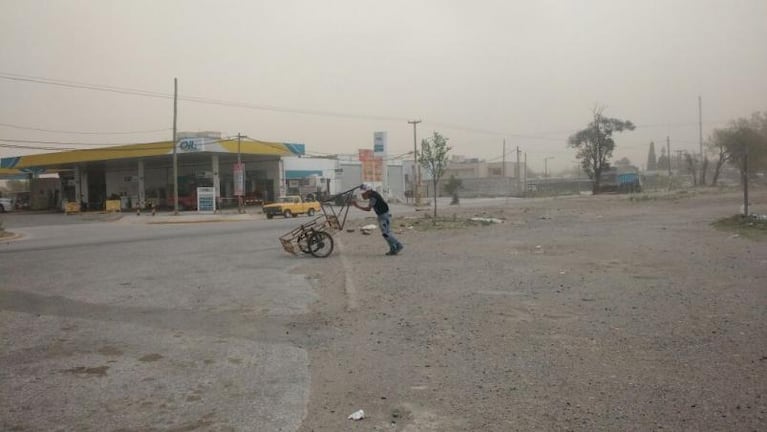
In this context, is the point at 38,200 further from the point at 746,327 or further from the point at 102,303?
the point at 746,327

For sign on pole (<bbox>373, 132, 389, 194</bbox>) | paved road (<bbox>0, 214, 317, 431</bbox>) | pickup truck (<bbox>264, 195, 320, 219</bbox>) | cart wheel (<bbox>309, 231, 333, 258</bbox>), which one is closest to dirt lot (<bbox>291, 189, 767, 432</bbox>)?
paved road (<bbox>0, 214, 317, 431</bbox>)

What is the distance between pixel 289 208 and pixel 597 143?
49.0 meters

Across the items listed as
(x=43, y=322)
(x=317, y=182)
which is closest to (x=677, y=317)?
(x=43, y=322)

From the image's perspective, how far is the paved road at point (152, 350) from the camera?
14.6ft

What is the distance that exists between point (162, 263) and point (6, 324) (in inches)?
247

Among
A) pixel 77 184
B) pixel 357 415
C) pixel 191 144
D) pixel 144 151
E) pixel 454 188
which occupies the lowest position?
pixel 357 415

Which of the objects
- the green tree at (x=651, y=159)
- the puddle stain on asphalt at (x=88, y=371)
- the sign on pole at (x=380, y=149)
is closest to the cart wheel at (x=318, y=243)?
the puddle stain on asphalt at (x=88, y=371)

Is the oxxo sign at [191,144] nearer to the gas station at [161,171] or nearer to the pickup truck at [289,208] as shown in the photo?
the gas station at [161,171]

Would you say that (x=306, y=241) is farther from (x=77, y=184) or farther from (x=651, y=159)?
(x=651, y=159)

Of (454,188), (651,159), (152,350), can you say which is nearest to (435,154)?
(152,350)

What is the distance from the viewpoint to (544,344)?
6.12 metres

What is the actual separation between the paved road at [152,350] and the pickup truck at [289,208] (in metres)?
26.2

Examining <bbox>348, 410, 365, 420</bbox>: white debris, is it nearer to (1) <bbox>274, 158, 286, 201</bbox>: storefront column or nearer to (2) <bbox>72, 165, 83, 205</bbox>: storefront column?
(1) <bbox>274, 158, 286, 201</bbox>: storefront column

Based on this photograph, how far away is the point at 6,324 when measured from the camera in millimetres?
7488
